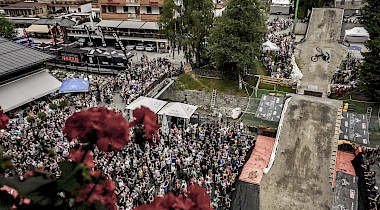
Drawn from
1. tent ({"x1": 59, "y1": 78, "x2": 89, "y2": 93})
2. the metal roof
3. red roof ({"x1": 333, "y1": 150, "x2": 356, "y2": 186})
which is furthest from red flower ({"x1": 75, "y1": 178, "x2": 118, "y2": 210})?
the metal roof

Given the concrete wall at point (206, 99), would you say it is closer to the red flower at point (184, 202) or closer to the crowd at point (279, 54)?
the crowd at point (279, 54)

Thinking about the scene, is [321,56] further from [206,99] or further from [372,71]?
[206,99]

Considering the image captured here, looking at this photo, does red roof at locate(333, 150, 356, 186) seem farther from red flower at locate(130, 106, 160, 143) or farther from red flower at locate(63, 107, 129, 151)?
red flower at locate(63, 107, 129, 151)

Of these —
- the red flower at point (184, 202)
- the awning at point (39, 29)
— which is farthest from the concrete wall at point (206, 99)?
the awning at point (39, 29)

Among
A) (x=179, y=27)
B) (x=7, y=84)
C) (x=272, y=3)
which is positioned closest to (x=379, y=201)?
(x=179, y=27)

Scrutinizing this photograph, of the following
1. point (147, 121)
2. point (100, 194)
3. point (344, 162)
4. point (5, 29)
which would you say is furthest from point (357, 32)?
point (5, 29)
